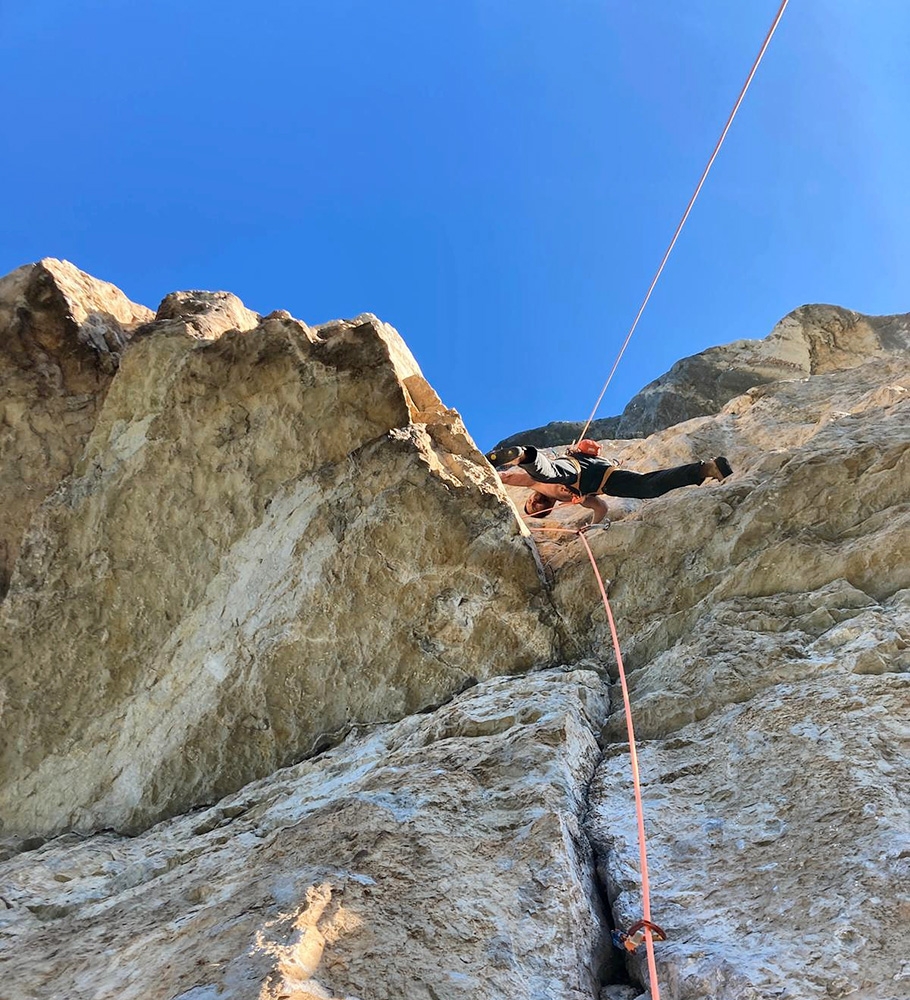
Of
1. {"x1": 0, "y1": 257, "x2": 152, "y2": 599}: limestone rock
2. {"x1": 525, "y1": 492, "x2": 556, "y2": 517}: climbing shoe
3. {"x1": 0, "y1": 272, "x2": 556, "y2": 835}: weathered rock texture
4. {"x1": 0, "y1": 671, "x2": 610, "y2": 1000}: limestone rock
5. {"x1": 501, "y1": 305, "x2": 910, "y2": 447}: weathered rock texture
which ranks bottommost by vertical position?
{"x1": 0, "y1": 671, "x2": 610, "y2": 1000}: limestone rock

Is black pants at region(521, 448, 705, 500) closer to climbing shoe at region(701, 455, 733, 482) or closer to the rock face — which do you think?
climbing shoe at region(701, 455, 733, 482)

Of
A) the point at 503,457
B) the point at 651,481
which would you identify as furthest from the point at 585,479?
the point at 503,457

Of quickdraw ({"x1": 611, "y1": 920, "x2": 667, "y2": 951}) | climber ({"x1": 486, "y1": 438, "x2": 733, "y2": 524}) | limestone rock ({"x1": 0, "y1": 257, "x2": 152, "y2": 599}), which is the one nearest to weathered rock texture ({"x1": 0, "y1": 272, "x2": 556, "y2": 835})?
limestone rock ({"x1": 0, "y1": 257, "x2": 152, "y2": 599})

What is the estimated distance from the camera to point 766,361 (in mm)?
17172

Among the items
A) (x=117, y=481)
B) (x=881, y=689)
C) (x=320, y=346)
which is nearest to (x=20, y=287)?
(x=117, y=481)

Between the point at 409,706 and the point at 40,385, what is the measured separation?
4681 millimetres

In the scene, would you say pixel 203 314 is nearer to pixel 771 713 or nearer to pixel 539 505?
pixel 539 505

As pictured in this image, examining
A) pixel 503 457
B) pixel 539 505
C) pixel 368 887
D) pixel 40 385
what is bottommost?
pixel 368 887

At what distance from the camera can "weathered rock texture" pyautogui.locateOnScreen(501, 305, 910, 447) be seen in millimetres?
15367

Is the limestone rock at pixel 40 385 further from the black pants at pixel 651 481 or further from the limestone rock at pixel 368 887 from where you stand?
the black pants at pixel 651 481

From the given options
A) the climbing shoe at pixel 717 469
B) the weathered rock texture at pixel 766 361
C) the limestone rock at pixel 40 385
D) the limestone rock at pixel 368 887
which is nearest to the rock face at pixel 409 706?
the limestone rock at pixel 368 887

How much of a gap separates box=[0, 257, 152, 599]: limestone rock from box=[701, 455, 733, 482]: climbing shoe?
5751mm

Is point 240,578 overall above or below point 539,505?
below

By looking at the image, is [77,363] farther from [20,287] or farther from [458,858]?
[458,858]
